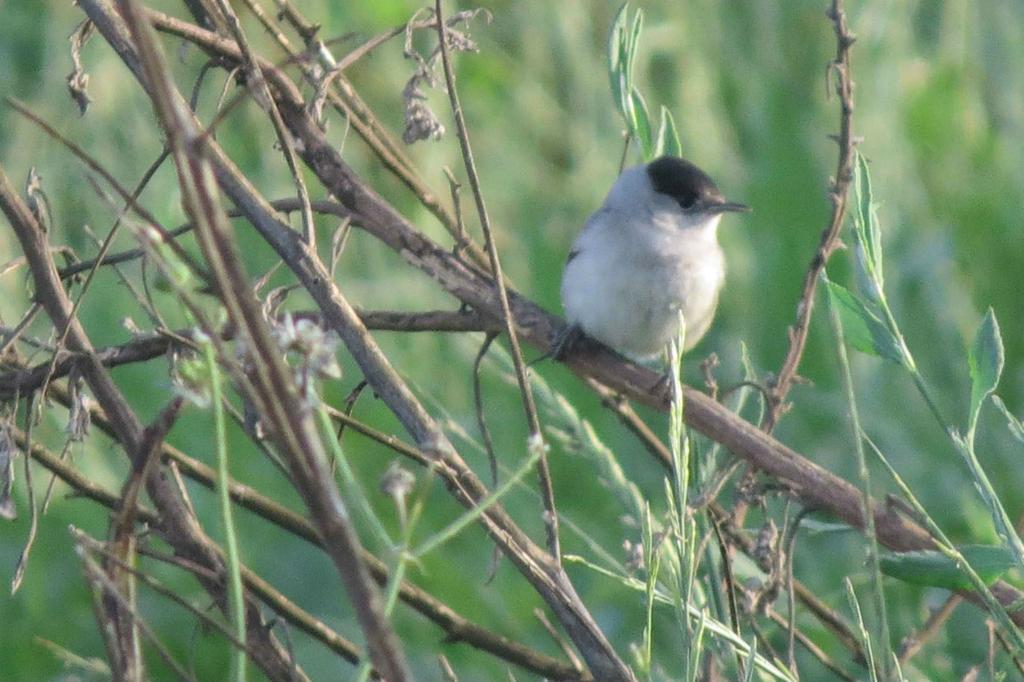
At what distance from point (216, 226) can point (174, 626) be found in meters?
2.70

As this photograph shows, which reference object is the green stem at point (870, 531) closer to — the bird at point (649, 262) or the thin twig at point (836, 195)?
the thin twig at point (836, 195)

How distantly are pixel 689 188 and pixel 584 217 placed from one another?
1032 mm

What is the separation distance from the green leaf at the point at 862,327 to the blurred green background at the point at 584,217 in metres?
1.36

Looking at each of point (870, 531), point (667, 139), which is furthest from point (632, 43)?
point (870, 531)

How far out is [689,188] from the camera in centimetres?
312

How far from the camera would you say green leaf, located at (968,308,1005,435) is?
3.99ft

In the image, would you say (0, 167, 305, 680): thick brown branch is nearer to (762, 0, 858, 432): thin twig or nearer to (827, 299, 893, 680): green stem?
(827, 299, 893, 680): green stem

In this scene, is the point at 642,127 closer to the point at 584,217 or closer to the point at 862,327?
the point at 862,327

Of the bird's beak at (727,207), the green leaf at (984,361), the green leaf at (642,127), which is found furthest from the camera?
the bird's beak at (727,207)

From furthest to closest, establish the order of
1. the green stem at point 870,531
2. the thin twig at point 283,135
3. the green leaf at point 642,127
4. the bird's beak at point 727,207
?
the bird's beak at point 727,207 → the green leaf at point 642,127 → the thin twig at point 283,135 → the green stem at point 870,531

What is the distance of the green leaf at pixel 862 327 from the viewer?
127 cm

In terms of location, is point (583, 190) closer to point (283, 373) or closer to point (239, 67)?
point (239, 67)

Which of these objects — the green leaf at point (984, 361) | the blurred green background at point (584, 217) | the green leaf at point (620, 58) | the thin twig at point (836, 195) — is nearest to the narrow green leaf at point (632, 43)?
the green leaf at point (620, 58)

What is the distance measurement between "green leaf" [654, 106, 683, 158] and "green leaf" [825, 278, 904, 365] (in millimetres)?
477
